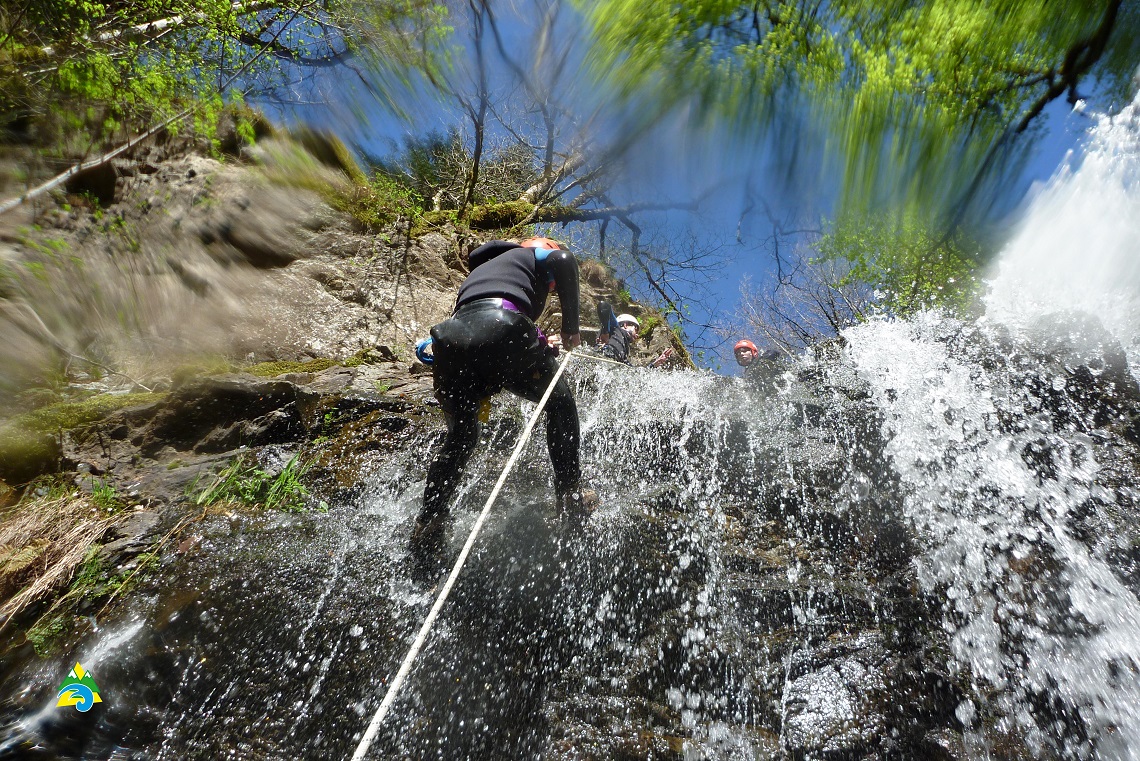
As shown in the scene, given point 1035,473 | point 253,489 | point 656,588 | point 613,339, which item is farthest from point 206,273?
point 1035,473

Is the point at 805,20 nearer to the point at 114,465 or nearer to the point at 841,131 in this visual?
the point at 841,131

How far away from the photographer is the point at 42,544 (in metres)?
2.58

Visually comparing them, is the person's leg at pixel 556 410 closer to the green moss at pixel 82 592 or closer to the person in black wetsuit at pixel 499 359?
the person in black wetsuit at pixel 499 359

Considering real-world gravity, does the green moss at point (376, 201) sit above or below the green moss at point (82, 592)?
above

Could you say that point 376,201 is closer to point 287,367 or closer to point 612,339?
point 287,367

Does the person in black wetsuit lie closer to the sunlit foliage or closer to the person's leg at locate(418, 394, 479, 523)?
the person's leg at locate(418, 394, 479, 523)

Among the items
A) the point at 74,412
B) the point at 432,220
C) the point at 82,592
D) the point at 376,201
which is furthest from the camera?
the point at 432,220

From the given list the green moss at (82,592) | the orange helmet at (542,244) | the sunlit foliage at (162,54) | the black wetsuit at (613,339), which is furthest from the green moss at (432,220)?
the green moss at (82,592)

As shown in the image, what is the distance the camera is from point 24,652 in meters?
2.12

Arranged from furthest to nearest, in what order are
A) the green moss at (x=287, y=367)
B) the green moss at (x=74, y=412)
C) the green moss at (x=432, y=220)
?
the green moss at (x=432, y=220) < the green moss at (x=287, y=367) < the green moss at (x=74, y=412)

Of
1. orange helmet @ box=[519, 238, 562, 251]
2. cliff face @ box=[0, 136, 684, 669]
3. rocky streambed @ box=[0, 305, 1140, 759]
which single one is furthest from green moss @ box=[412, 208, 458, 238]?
orange helmet @ box=[519, 238, 562, 251]

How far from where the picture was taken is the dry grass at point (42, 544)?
2.36 m

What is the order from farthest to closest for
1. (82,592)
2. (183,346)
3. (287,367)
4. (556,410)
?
1. (287,367)
2. (183,346)
3. (556,410)
4. (82,592)

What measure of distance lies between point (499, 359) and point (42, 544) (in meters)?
2.92
